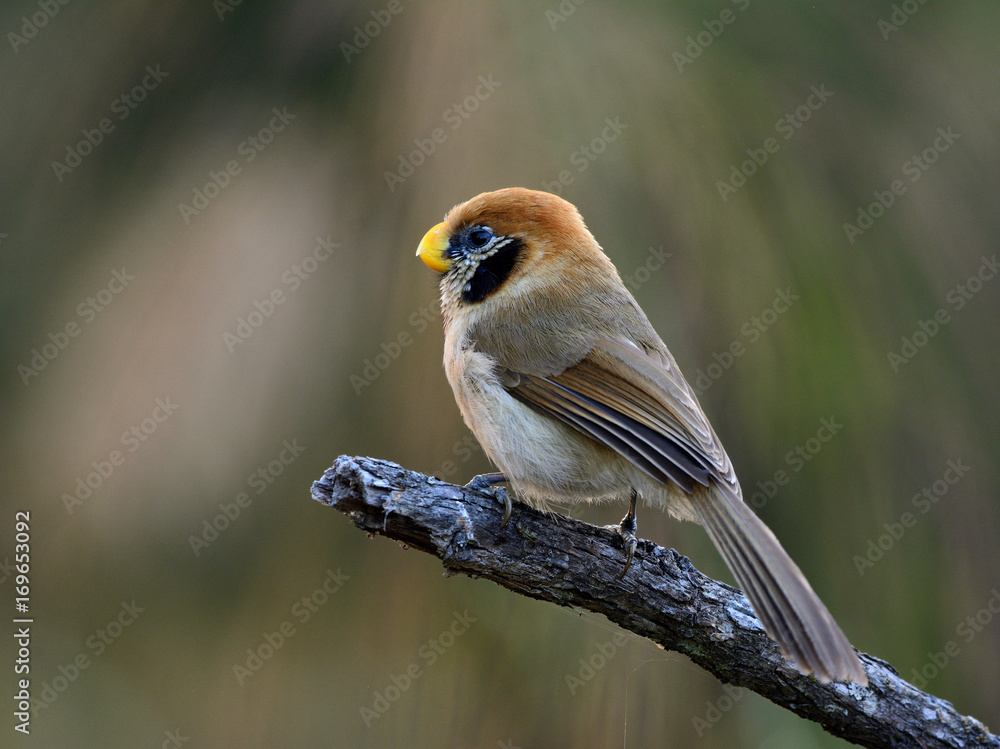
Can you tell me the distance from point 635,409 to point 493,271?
0.96 meters

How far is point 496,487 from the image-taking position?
2648mm

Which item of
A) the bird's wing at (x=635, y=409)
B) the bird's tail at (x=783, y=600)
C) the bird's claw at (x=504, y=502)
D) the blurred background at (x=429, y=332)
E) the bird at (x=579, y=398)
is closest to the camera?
the bird's tail at (x=783, y=600)

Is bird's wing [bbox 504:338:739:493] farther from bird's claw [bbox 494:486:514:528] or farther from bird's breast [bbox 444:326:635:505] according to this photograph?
bird's claw [bbox 494:486:514:528]

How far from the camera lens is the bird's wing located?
267cm

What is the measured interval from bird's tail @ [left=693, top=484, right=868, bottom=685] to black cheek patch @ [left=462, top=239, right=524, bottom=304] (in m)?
1.34

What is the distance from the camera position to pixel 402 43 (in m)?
5.20

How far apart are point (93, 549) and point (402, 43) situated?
3.59 metres

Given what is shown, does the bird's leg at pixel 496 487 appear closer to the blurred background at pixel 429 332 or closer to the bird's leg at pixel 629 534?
the bird's leg at pixel 629 534

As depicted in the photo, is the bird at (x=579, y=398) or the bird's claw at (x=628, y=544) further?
the bird's claw at (x=628, y=544)

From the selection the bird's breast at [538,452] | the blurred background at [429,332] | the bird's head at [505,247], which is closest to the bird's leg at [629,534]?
the bird's breast at [538,452]

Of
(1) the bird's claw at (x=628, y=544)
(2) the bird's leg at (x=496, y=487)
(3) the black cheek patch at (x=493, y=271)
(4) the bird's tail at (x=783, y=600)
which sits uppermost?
(3) the black cheek patch at (x=493, y=271)

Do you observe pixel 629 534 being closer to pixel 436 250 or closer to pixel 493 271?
pixel 493 271

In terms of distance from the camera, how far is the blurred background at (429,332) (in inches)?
174

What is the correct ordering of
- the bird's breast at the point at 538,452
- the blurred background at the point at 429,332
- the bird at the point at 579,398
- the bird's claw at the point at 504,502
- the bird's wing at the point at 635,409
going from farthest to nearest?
the blurred background at the point at 429,332 < the bird's breast at the point at 538,452 < the bird's wing at the point at 635,409 < the bird's claw at the point at 504,502 < the bird at the point at 579,398
